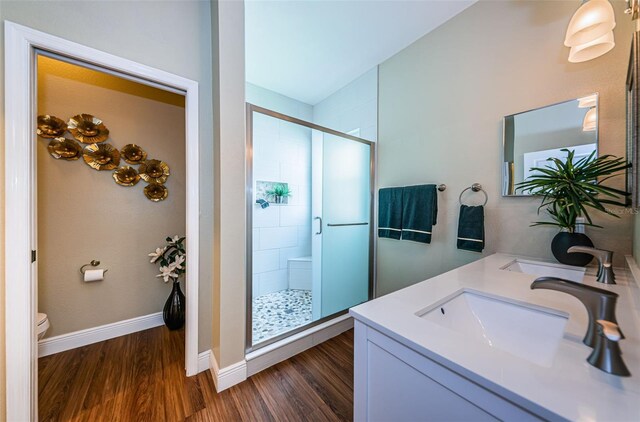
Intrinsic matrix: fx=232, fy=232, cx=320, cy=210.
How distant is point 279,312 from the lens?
2.46 metres

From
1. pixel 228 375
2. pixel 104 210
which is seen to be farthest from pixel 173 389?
pixel 104 210

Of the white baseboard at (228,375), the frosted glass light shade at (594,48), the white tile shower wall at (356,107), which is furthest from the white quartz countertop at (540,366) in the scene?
the white tile shower wall at (356,107)

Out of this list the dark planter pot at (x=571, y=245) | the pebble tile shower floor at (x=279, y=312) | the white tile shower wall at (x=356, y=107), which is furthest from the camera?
the white tile shower wall at (x=356, y=107)

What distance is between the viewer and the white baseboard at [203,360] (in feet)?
5.19

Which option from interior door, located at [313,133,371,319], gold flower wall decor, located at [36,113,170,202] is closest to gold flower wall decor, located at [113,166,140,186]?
gold flower wall decor, located at [36,113,170,202]

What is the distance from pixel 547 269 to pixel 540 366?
3.46 ft

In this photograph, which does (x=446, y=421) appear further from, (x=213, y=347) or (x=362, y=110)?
(x=362, y=110)

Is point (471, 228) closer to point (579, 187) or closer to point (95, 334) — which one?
point (579, 187)

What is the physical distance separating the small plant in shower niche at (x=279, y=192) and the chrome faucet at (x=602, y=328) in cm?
274

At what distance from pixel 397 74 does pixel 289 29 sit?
3.30 ft

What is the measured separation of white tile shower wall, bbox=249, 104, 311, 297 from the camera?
2.84 meters

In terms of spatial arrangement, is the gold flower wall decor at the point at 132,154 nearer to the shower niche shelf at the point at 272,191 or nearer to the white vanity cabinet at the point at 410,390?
the shower niche shelf at the point at 272,191

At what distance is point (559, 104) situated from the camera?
1298 mm

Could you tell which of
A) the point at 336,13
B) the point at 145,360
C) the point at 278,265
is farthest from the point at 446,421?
the point at 278,265
